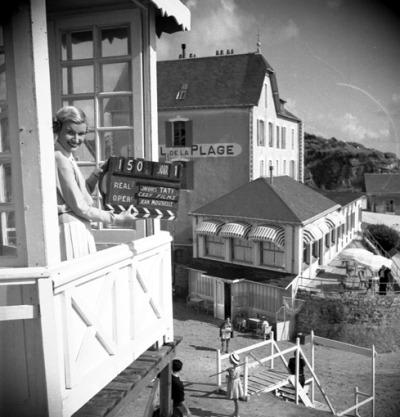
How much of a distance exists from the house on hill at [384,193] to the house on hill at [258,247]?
23423mm

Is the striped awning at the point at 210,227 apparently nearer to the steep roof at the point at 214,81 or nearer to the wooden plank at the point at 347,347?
the steep roof at the point at 214,81

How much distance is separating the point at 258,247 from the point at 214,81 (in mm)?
10517

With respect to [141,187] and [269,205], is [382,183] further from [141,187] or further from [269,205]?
[141,187]

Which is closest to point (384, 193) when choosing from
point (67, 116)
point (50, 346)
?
point (67, 116)

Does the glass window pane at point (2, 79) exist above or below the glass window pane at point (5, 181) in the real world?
above

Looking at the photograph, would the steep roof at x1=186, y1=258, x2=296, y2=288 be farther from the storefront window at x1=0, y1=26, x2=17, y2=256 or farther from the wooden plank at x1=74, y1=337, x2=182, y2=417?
the storefront window at x1=0, y1=26, x2=17, y2=256

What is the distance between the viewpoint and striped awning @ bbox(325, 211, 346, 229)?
→ 22995 mm

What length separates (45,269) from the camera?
2.90 meters

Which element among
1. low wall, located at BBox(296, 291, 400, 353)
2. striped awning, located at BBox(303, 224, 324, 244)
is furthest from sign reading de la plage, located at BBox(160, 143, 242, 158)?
low wall, located at BBox(296, 291, 400, 353)

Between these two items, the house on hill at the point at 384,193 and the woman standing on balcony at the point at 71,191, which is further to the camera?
the house on hill at the point at 384,193

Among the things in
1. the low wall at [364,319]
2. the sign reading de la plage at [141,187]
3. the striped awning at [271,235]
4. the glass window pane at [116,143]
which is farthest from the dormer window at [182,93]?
the sign reading de la plage at [141,187]

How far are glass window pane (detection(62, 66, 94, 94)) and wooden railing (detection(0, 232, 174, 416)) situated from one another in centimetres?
156

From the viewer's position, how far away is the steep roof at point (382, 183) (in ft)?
149

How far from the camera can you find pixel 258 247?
69.3 feet
